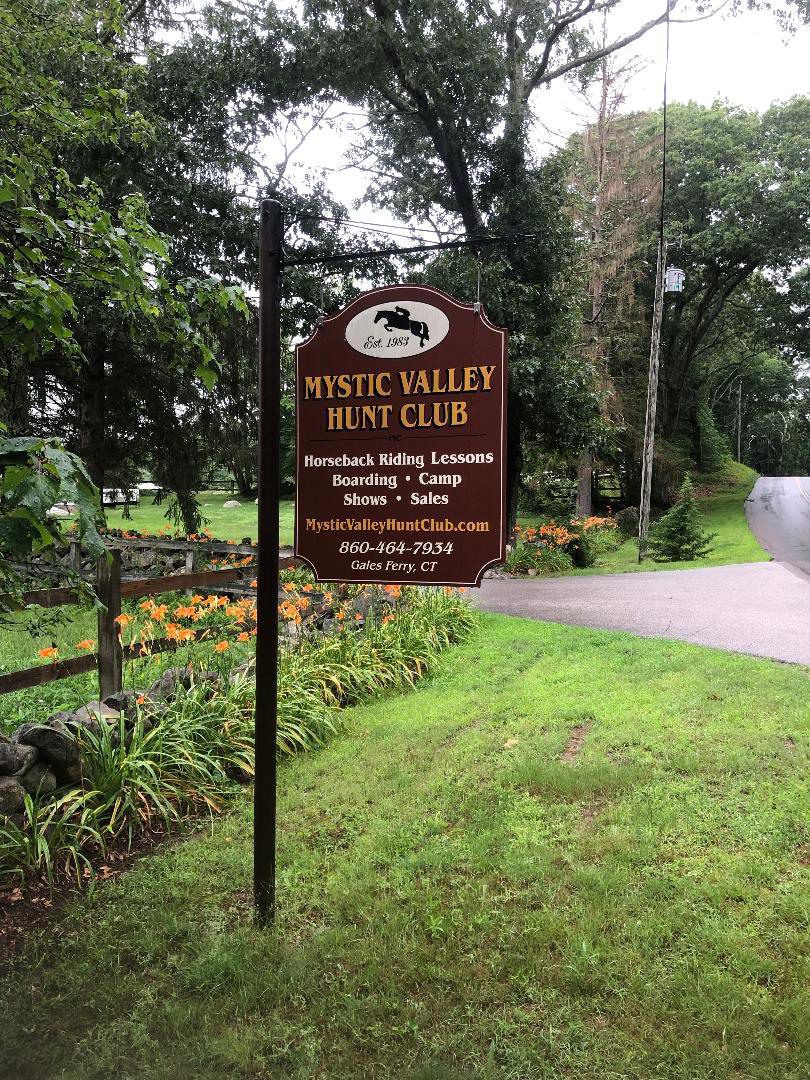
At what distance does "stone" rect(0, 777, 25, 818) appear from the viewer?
338 centimetres

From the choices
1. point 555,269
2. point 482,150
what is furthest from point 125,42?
point 555,269

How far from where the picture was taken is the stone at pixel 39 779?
3.55 metres

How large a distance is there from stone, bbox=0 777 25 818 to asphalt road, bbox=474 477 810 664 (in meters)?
6.22

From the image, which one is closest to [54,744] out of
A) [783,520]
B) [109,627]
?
[109,627]

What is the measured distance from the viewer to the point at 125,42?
11.5 metres

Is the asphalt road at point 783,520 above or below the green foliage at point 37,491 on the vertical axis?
below

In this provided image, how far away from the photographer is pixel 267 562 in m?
2.95

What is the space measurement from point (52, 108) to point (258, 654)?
251 centimetres

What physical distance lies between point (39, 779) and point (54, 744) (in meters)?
0.18

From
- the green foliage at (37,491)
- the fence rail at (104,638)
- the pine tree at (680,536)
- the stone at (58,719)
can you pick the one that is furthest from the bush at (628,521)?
the green foliage at (37,491)

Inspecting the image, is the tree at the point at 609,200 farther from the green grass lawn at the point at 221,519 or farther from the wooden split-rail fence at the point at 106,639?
the wooden split-rail fence at the point at 106,639

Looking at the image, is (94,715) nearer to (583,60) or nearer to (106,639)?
(106,639)

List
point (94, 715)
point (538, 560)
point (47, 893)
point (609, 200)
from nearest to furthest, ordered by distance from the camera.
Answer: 1. point (47, 893)
2. point (94, 715)
3. point (538, 560)
4. point (609, 200)

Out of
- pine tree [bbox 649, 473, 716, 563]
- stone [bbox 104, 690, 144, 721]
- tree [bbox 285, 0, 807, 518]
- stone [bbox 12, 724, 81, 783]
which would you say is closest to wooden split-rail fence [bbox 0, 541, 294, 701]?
stone [bbox 104, 690, 144, 721]
